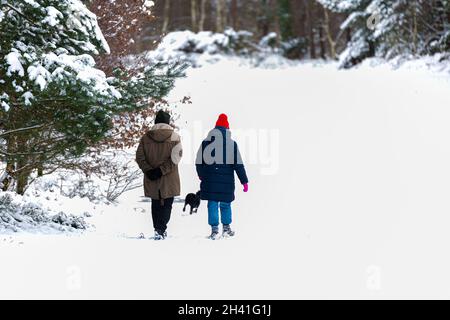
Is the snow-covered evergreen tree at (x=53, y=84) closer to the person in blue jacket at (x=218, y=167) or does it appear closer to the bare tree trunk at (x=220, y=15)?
the person in blue jacket at (x=218, y=167)

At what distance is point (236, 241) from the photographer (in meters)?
8.61

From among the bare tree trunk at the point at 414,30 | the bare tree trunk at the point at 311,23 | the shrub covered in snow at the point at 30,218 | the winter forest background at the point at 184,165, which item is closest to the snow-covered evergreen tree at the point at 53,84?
the winter forest background at the point at 184,165

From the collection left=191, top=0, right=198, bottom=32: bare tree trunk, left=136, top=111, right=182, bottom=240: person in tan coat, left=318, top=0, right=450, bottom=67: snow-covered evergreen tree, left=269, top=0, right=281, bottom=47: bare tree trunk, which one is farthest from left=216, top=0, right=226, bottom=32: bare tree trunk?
left=136, top=111, right=182, bottom=240: person in tan coat

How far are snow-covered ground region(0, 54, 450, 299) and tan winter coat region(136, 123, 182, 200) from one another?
2.39ft

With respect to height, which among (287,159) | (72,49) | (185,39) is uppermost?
(185,39)

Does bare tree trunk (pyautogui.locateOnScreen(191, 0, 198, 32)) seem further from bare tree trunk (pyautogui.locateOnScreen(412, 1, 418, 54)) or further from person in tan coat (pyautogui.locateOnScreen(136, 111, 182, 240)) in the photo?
person in tan coat (pyautogui.locateOnScreen(136, 111, 182, 240))

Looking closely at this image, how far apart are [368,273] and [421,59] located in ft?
61.6

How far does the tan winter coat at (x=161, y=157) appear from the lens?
341 inches

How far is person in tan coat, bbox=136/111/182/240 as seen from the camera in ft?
28.4

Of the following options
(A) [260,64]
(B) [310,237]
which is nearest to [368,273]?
(B) [310,237]

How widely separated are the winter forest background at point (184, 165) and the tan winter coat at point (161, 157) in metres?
0.56

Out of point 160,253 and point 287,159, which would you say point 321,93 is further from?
point 160,253

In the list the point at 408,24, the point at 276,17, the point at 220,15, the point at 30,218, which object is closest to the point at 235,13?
the point at 220,15

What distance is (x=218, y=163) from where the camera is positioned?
8.84m
